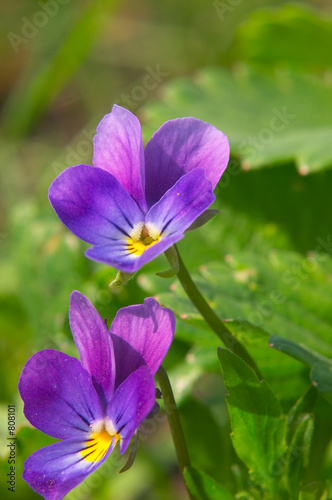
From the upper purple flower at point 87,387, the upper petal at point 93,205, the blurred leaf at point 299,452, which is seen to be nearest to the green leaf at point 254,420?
the blurred leaf at point 299,452

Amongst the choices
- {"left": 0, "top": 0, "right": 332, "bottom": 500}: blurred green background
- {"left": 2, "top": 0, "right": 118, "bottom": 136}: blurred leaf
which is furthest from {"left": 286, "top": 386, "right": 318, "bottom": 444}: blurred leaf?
{"left": 2, "top": 0, "right": 118, "bottom": 136}: blurred leaf

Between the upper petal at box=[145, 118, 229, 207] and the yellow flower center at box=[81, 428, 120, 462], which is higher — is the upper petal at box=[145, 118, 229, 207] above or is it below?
above

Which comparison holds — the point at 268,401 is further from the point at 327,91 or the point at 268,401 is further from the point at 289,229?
the point at 327,91

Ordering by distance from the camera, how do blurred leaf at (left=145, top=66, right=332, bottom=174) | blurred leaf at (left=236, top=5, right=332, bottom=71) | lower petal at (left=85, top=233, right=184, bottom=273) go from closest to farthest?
lower petal at (left=85, top=233, right=184, bottom=273) < blurred leaf at (left=145, top=66, right=332, bottom=174) < blurred leaf at (left=236, top=5, right=332, bottom=71)

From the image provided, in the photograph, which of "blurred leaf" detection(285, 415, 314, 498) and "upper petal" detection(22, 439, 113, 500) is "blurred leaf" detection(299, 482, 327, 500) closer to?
"blurred leaf" detection(285, 415, 314, 498)

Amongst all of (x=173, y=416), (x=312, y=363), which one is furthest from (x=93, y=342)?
(x=312, y=363)

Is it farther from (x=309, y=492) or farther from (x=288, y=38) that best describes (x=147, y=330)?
(x=288, y=38)

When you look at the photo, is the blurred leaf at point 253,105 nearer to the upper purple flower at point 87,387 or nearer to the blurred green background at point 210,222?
the blurred green background at point 210,222
